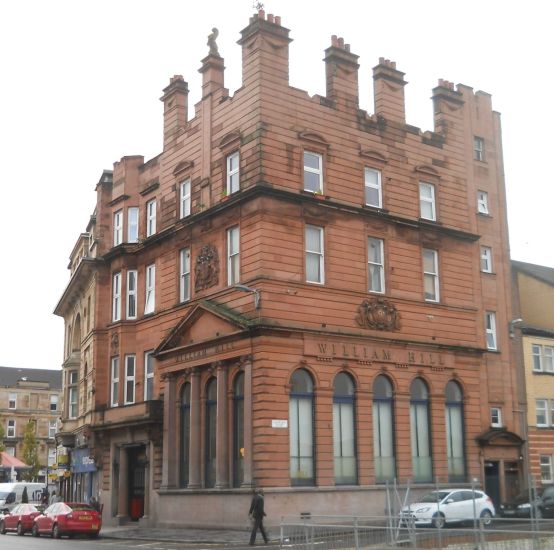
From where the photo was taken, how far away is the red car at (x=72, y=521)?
35781 mm

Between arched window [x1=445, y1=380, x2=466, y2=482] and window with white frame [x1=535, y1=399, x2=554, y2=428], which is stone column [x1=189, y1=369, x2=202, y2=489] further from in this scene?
window with white frame [x1=535, y1=399, x2=554, y2=428]

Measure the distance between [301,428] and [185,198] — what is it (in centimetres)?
1257

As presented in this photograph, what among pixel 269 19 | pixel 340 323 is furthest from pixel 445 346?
pixel 269 19

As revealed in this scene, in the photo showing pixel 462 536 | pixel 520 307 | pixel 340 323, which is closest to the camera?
pixel 462 536

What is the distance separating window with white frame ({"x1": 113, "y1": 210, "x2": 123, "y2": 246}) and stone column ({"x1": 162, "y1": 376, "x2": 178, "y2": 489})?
10.2m

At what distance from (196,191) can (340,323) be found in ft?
29.9

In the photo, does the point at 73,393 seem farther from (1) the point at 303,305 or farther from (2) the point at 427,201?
(2) the point at 427,201

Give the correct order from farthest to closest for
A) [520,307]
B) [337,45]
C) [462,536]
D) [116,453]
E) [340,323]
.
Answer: [520,307] → [116,453] → [337,45] → [340,323] → [462,536]

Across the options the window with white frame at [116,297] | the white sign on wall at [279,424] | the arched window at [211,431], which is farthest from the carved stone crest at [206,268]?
the window with white frame at [116,297]

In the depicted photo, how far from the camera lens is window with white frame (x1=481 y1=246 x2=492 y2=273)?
142 ft

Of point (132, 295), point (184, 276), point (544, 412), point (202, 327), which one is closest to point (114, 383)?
point (132, 295)

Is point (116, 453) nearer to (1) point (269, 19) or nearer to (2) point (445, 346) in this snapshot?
(2) point (445, 346)

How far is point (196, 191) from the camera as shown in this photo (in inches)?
1545

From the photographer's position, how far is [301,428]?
111 feet
